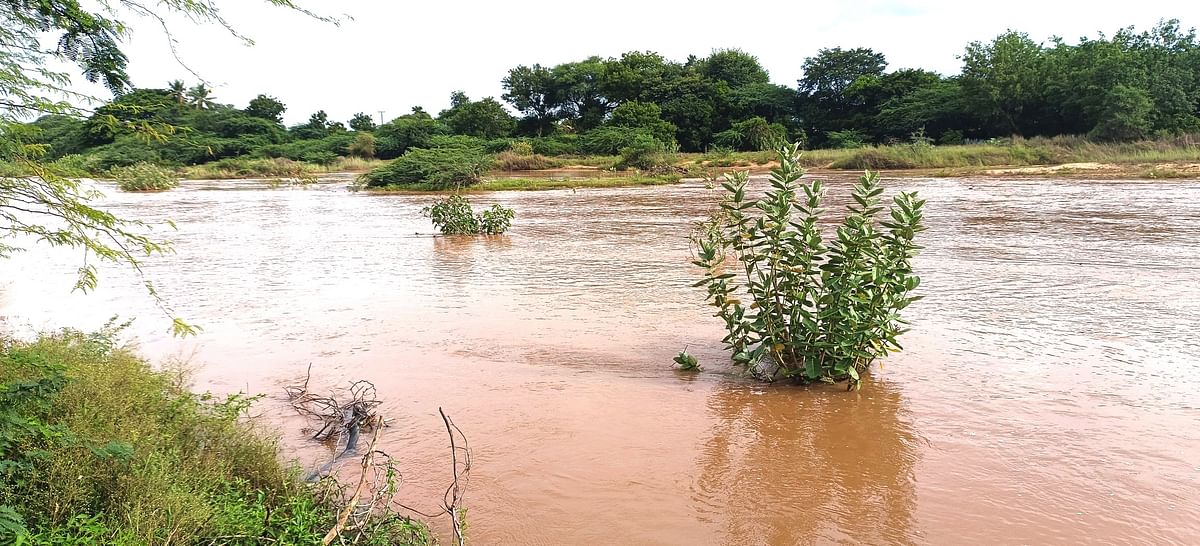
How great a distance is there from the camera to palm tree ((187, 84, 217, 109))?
414 centimetres

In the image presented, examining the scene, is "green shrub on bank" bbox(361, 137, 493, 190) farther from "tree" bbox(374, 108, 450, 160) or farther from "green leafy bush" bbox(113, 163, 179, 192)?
"tree" bbox(374, 108, 450, 160)

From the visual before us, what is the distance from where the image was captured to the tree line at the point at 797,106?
4353cm

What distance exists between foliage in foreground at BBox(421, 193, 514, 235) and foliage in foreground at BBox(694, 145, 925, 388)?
11.6 metres

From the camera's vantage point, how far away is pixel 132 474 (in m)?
3.46

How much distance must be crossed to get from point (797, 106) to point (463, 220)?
53.2m

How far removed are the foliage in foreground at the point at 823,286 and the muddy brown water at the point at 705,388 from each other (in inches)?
9.8

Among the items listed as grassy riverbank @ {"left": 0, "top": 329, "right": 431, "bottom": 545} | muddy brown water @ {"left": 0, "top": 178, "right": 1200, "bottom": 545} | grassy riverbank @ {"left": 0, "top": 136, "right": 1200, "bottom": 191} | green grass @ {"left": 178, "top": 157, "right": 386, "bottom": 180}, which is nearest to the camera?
grassy riverbank @ {"left": 0, "top": 329, "right": 431, "bottom": 545}

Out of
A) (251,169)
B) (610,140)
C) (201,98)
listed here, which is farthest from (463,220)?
(251,169)

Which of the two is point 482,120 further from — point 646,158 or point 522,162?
point 646,158

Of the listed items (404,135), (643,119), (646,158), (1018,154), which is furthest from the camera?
(404,135)

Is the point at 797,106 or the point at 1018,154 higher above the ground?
the point at 797,106

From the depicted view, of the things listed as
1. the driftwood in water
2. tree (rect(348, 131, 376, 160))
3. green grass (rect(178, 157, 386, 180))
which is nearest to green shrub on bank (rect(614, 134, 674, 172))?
green grass (rect(178, 157, 386, 180))

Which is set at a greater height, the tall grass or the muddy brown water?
the tall grass

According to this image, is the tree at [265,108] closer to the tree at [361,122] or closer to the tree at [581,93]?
the tree at [361,122]
